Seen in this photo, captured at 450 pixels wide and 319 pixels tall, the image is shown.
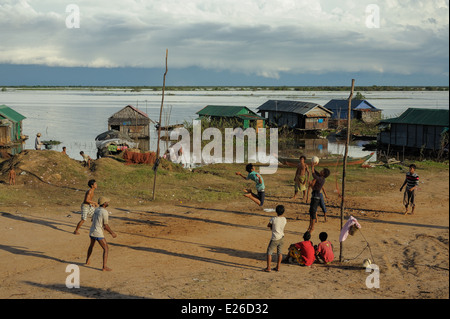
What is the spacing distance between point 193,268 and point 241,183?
10324 millimetres

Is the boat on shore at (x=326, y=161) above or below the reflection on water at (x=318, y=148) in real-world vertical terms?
below

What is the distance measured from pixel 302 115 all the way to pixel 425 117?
14.3 meters

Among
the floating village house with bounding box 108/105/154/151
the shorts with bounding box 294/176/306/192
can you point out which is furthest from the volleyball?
the floating village house with bounding box 108/105/154/151

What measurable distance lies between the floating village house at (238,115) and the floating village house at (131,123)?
7.00 m

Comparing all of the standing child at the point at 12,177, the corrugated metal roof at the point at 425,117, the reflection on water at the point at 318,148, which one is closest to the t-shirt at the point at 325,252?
the standing child at the point at 12,177

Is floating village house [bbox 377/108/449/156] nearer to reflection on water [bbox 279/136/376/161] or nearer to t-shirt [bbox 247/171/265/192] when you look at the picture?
reflection on water [bbox 279/136/376/161]

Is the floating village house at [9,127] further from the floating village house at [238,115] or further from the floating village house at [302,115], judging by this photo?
the floating village house at [302,115]

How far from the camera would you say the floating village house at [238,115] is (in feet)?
143

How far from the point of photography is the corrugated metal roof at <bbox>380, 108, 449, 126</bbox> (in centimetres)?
3066

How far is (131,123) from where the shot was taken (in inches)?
1663

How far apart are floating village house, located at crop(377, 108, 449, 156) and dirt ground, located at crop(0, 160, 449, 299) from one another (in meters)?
17.7

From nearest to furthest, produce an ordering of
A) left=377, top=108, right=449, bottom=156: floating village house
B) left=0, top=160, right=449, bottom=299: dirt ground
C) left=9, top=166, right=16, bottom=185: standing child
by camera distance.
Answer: left=0, top=160, right=449, bottom=299: dirt ground < left=9, top=166, right=16, bottom=185: standing child < left=377, top=108, right=449, bottom=156: floating village house
